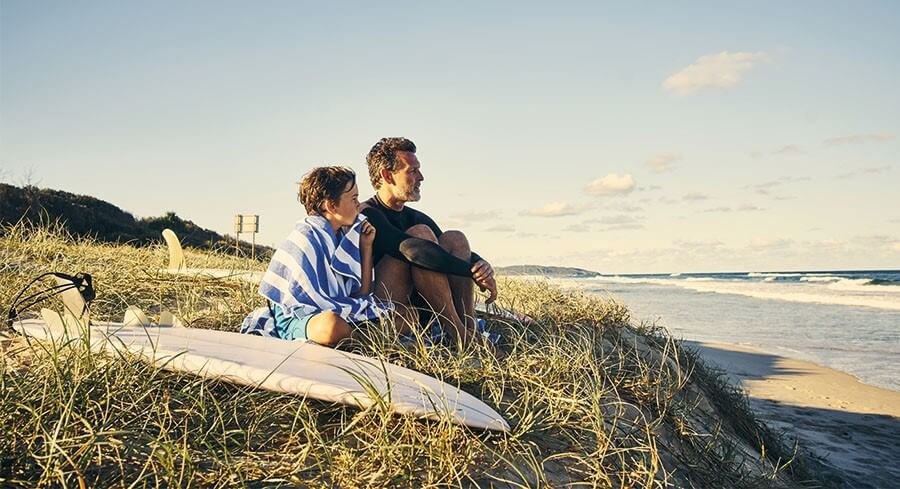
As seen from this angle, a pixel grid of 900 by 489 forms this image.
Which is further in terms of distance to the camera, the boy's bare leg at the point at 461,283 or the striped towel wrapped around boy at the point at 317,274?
the boy's bare leg at the point at 461,283

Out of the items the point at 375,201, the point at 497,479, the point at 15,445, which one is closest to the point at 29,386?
the point at 15,445

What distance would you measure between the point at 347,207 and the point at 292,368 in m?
1.01

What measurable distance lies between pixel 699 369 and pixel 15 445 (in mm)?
4491

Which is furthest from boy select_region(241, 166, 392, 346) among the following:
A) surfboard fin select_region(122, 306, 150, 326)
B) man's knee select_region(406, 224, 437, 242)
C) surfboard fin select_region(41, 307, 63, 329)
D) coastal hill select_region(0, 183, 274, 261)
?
coastal hill select_region(0, 183, 274, 261)

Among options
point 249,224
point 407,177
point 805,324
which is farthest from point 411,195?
point 805,324

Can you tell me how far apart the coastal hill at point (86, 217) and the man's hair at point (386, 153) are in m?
11.7

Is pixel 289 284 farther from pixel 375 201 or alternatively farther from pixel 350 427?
pixel 350 427

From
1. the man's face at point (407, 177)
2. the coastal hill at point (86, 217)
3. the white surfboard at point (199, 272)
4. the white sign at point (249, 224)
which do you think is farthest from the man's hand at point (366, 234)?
the coastal hill at point (86, 217)

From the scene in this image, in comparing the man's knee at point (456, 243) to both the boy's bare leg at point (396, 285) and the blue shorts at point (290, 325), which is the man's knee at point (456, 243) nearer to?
the boy's bare leg at point (396, 285)

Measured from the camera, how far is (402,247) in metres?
3.80

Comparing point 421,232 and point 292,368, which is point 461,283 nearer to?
point 421,232

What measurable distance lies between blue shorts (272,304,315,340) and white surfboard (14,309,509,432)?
13 cm

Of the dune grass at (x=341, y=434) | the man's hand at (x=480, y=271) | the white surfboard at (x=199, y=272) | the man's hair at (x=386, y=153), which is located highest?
the man's hair at (x=386, y=153)

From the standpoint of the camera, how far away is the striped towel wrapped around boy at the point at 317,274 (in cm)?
357
